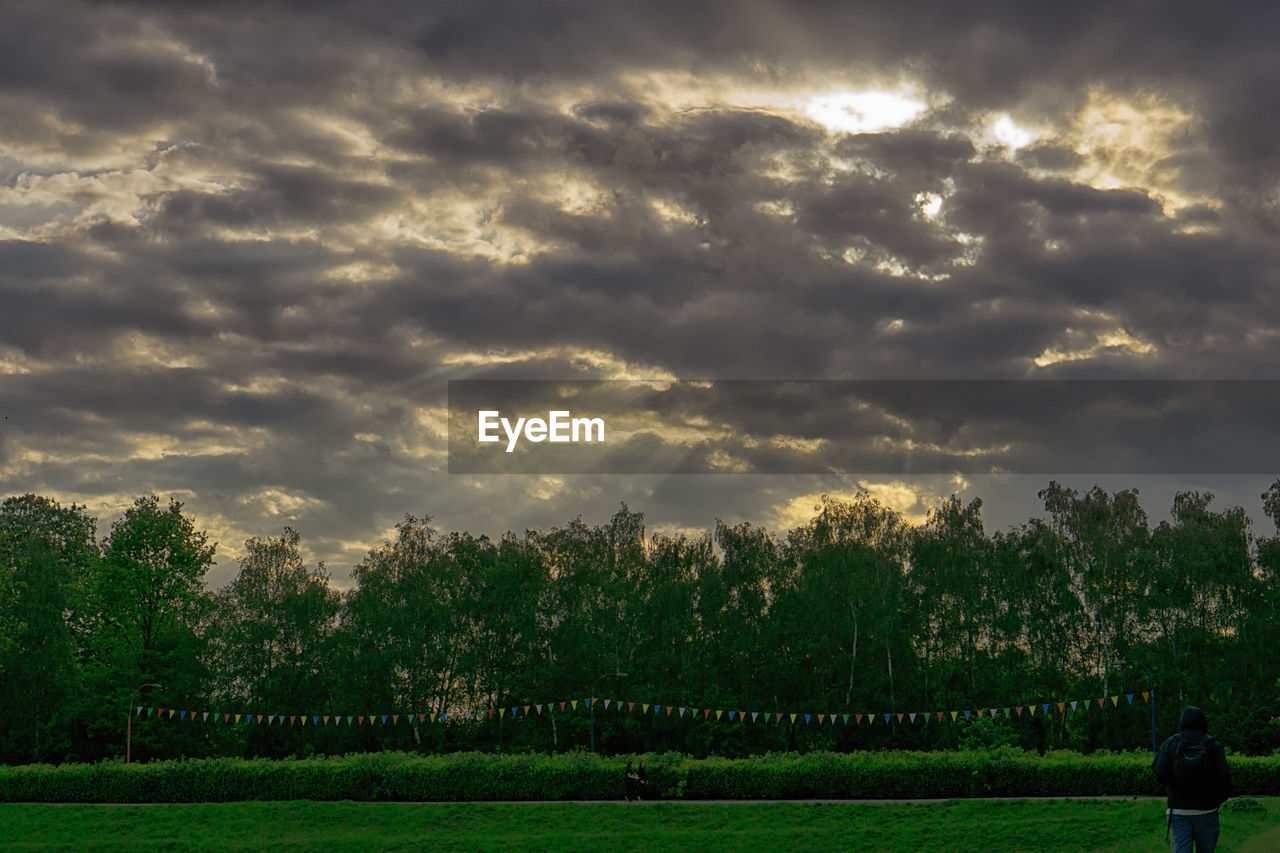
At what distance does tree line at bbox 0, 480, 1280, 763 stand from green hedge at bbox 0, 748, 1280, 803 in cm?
1989

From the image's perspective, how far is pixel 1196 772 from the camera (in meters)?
14.6

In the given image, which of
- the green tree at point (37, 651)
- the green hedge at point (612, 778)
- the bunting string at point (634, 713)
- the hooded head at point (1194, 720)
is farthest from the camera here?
the green tree at point (37, 651)

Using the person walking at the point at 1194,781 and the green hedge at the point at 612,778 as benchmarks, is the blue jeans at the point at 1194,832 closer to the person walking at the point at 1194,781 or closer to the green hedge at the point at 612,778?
the person walking at the point at 1194,781

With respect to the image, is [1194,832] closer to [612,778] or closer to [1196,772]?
[1196,772]

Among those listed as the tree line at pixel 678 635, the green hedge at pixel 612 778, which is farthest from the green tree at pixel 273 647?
the green hedge at pixel 612 778

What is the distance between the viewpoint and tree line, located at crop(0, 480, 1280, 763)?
69125mm

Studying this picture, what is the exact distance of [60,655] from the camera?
71875mm

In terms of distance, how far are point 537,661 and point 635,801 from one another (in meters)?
31.3

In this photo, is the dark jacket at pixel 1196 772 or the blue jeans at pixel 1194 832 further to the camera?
the blue jeans at pixel 1194 832

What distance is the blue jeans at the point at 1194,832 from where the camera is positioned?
14.8 metres

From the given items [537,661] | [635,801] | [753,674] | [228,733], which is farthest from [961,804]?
[228,733]

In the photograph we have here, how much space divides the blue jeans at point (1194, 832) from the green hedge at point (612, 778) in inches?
1132

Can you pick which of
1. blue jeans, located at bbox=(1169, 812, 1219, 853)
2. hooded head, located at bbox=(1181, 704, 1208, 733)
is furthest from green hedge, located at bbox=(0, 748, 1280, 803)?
hooded head, located at bbox=(1181, 704, 1208, 733)

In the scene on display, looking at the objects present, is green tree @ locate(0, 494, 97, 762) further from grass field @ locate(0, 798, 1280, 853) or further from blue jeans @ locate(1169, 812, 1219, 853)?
blue jeans @ locate(1169, 812, 1219, 853)
